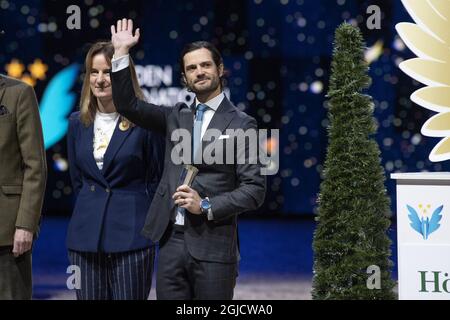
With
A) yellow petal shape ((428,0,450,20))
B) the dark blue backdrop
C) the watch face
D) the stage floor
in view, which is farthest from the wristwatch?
the dark blue backdrop

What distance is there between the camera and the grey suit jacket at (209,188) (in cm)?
383

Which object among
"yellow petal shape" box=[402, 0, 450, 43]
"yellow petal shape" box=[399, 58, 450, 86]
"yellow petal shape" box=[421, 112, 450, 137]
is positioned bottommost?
"yellow petal shape" box=[421, 112, 450, 137]

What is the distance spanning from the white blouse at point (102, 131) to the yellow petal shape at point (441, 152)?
88.1 inches

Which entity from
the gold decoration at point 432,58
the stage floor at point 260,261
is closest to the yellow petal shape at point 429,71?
the gold decoration at point 432,58

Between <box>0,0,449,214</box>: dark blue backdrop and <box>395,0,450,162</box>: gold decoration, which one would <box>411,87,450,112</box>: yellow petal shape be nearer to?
<box>395,0,450,162</box>: gold decoration

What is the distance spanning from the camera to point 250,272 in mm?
7621

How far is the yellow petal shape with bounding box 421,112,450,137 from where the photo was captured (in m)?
5.39

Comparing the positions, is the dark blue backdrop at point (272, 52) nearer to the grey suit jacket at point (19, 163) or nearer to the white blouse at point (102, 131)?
the white blouse at point (102, 131)

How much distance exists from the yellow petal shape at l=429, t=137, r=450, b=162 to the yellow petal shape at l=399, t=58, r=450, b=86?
15.2 inches

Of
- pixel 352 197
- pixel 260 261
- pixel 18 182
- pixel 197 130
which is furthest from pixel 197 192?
pixel 260 261

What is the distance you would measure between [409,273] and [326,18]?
5.82 meters

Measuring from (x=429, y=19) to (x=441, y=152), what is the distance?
0.87m

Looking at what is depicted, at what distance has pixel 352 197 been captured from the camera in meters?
4.98
